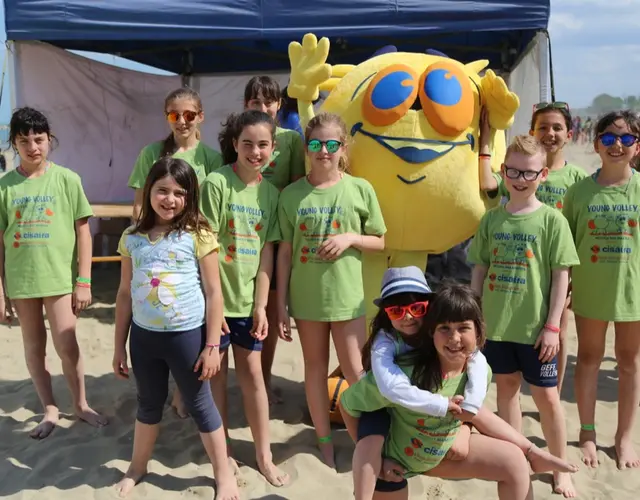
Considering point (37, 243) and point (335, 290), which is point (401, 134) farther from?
point (37, 243)

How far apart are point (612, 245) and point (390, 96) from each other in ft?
4.05

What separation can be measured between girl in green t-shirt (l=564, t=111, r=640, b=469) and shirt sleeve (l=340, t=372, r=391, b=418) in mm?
1362

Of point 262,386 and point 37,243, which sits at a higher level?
point 37,243

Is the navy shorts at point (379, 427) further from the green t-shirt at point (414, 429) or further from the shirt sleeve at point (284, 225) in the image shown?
the shirt sleeve at point (284, 225)

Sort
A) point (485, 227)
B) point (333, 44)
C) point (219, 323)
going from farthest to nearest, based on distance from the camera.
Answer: point (333, 44)
point (485, 227)
point (219, 323)

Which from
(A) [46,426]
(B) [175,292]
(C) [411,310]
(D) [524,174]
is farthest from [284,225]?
(A) [46,426]

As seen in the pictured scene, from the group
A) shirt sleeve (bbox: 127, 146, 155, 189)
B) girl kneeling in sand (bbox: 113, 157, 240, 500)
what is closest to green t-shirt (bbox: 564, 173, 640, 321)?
girl kneeling in sand (bbox: 113, 157, 240, 500)

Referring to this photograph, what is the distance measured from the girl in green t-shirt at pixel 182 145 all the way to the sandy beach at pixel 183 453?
47.7 inches

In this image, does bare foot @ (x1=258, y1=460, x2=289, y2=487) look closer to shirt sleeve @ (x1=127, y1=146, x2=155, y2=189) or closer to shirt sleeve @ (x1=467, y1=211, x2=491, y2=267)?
shirt sleeve @ (x1=467, y1=211, x2=491, y2=267)

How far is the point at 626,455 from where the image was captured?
305 cm

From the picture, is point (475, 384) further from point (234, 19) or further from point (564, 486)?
point (234, 19)

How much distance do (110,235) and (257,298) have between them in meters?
5.18

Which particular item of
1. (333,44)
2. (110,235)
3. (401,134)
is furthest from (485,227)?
(110,235)

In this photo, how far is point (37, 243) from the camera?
10.3 ft
